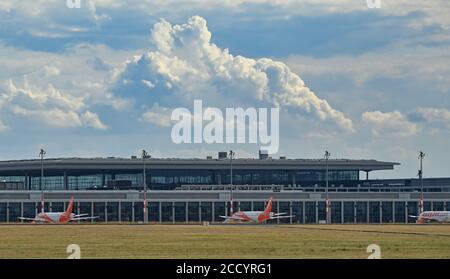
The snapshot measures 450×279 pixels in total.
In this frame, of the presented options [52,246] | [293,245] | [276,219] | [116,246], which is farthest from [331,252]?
[276,219]

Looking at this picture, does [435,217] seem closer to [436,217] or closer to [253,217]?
[436,217]

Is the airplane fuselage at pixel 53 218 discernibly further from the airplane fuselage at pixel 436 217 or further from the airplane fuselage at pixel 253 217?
the airplane fuselage at pixel 436 217

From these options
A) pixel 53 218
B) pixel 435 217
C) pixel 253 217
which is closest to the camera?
pixel 53 218

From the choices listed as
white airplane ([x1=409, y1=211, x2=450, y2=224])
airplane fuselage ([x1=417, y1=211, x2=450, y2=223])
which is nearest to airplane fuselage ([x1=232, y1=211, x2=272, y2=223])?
white airplane ([x1=409, y1=211, x2=450, y2=224])

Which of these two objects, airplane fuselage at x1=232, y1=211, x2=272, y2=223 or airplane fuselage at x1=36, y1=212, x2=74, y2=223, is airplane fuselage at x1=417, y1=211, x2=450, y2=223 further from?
airplane fuselage at x1=36, y1=212, x2=74, y2=223

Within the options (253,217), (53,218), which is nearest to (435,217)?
(253,217)

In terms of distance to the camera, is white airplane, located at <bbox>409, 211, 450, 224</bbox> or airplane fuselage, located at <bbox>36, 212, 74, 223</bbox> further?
white airplane, located at <bbox>409, 211, 450, 224</bbox>

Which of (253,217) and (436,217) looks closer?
(436,217)

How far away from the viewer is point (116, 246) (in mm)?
77688

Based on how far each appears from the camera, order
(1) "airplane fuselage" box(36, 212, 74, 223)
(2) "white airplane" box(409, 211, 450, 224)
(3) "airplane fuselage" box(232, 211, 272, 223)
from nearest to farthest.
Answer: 1. (1) "airplane fuselage" box(36, 212, 74, 223)
2. (2) "white airplane" box(409, 211, 450, 224)
3. (3) "airplane fuselage" box(232, 211, 272, 223)

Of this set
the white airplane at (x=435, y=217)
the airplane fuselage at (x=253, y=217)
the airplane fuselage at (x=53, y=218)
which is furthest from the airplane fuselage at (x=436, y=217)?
the airplane fuselage at (x=53, y=218)
